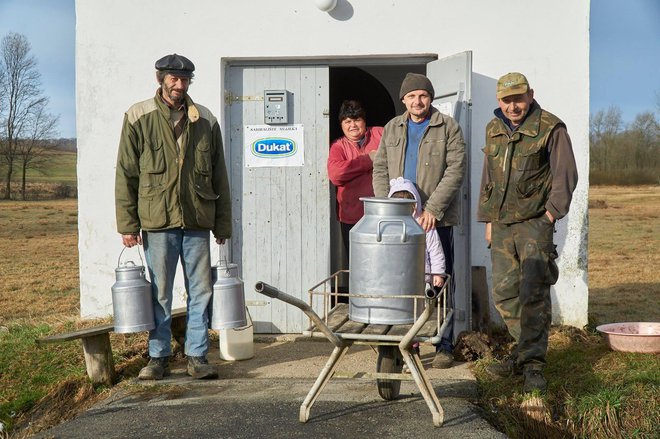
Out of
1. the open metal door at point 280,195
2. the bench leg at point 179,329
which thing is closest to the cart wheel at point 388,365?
the bench leg at point 179,329

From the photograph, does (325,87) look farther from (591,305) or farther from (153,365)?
(591,305)

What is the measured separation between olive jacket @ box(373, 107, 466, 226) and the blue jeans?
137 centimetres

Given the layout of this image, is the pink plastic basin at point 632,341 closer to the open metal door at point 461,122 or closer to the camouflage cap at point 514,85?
the open metal door at point 461,122

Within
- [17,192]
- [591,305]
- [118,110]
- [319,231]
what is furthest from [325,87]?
[17,192]

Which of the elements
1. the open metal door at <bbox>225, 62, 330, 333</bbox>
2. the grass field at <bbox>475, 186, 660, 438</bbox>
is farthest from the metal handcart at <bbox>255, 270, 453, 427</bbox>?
the open metal door at <bbox>225, 62, 330, 333</bbox>

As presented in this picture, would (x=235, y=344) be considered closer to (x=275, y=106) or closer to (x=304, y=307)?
(x=275, y=106)

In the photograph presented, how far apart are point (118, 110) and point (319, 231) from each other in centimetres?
206

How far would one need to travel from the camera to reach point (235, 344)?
682 cm

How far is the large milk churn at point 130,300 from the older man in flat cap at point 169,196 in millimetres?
190

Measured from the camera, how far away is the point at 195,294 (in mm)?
6066

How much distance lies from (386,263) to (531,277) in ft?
5.29

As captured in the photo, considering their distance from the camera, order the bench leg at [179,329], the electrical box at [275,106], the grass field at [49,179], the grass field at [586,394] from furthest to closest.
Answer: the grass field at [49,179] → the electrical box at [275,106] → the bench leg at [179,329] → the grass field at [586,394]

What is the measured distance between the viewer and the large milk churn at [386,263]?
14.8 ft

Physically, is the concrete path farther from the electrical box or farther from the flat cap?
the electrical box
